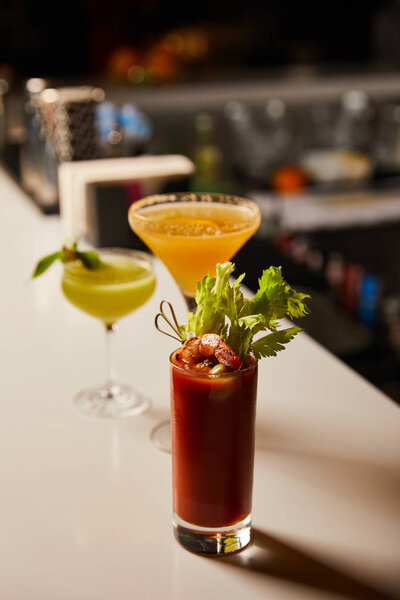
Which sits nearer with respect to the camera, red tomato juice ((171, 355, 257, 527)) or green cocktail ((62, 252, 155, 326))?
red tomato juice ((171, 355, 257, 527))

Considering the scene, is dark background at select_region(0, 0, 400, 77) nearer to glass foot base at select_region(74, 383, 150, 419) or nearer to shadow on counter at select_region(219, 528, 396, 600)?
glass foot base at select_region(74, 383, 150, 419)

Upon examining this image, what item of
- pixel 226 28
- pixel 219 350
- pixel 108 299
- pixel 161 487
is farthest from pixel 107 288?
pixel 226 28

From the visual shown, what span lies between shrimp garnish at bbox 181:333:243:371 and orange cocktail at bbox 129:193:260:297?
37cm

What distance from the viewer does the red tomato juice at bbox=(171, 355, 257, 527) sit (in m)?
0.72

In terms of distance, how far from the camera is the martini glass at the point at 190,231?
1.09 meters

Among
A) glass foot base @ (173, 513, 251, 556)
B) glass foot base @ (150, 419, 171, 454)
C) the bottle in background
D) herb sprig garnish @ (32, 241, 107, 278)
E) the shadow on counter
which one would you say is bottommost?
the bottle in background

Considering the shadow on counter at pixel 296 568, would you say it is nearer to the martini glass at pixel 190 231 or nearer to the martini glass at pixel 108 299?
the martini glass at pixel 190 231

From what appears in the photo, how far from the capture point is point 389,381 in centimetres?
265

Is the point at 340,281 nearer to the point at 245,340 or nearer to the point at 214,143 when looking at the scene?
the point at 214,143

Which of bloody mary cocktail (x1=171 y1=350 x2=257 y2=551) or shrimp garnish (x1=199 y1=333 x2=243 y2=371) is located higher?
shrimp garnish (x1=199 y1=333 x2=243 y2=371)

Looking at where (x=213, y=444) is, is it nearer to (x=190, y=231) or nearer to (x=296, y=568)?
(x=296, y=568)

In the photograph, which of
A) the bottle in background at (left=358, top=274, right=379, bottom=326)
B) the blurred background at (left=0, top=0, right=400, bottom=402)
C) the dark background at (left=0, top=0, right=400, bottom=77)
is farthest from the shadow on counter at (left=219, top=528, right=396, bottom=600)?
the dark background at (left=0, top=0, right=400, bottom=77)

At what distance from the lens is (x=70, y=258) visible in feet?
3.70

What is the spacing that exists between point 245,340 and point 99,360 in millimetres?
618
